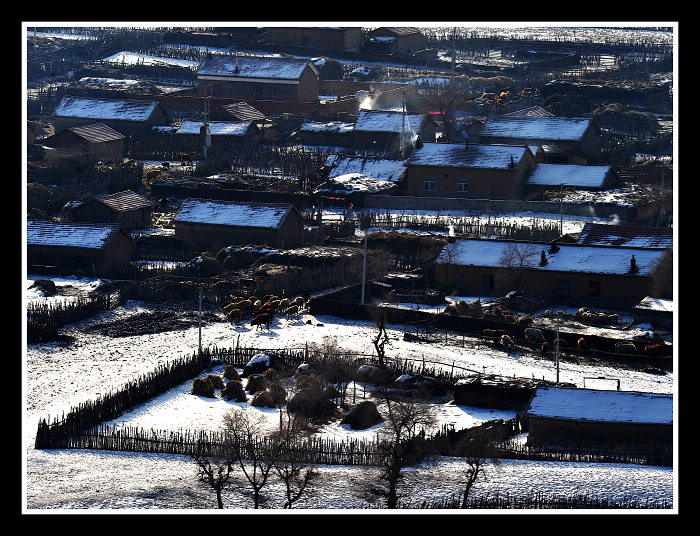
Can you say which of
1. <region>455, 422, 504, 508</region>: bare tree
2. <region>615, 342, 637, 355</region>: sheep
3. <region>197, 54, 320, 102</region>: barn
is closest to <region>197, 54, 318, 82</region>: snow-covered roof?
<region>197, 54, 320, 102</region>: barn

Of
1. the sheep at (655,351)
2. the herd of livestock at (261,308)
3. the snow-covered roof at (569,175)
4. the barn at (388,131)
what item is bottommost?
the sheep at (655,351)

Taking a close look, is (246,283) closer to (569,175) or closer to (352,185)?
(352,185)

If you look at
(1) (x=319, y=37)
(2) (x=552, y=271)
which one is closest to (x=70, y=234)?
(2) (x=552, y=271)

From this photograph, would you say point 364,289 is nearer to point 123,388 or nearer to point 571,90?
point 123,388

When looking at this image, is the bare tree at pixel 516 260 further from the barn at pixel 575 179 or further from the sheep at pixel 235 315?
the barn at pixel 575 179

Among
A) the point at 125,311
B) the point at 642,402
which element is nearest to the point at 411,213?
the point at 125,311

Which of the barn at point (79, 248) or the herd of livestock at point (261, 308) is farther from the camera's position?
the barn at point (79, 248)

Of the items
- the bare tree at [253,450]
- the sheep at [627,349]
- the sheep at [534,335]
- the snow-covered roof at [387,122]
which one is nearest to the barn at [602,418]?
the bare tree at [253,450]
